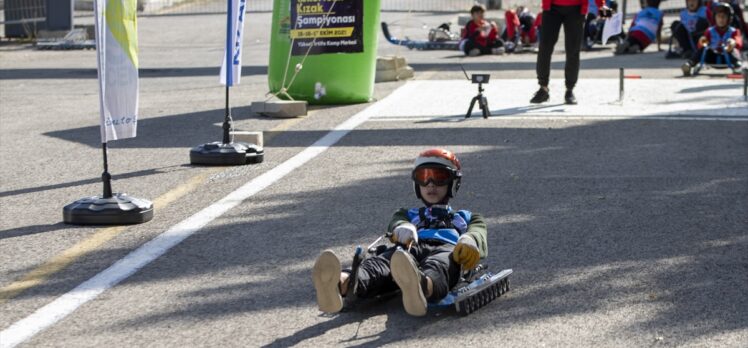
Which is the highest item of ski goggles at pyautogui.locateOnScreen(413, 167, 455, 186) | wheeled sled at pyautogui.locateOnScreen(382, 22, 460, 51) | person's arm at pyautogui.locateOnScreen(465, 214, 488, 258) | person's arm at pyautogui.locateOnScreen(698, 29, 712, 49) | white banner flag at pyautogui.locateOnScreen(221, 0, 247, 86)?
white banner flag at pyautogui.locateOnScreen(221, 0, 247, 86)

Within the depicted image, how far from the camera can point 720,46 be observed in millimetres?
18391

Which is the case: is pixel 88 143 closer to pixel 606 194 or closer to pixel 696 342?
pixel 606 194

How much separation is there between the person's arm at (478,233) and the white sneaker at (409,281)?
0.57 metres

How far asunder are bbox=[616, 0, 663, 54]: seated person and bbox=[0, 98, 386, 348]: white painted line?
1322cm

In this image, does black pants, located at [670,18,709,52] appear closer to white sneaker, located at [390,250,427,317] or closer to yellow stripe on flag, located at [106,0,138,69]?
yellow stripe on flag, located at [106,0,138,69]

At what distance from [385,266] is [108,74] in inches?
105

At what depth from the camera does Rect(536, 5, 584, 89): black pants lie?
13984 mm

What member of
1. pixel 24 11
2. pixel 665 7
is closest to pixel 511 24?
pixel 24 11

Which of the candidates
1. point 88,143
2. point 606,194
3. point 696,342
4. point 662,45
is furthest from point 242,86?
point 696,342

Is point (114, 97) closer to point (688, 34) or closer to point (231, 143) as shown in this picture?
point (231, 143)

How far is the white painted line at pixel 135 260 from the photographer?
516cm

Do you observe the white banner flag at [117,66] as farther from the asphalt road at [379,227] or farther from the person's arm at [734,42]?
the person's arm at [734,42]

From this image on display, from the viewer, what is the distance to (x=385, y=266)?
5.56 metres

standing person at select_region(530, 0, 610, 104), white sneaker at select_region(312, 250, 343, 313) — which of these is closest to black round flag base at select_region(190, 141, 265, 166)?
white sneaker at select_region(312, 250, 343, 313)
